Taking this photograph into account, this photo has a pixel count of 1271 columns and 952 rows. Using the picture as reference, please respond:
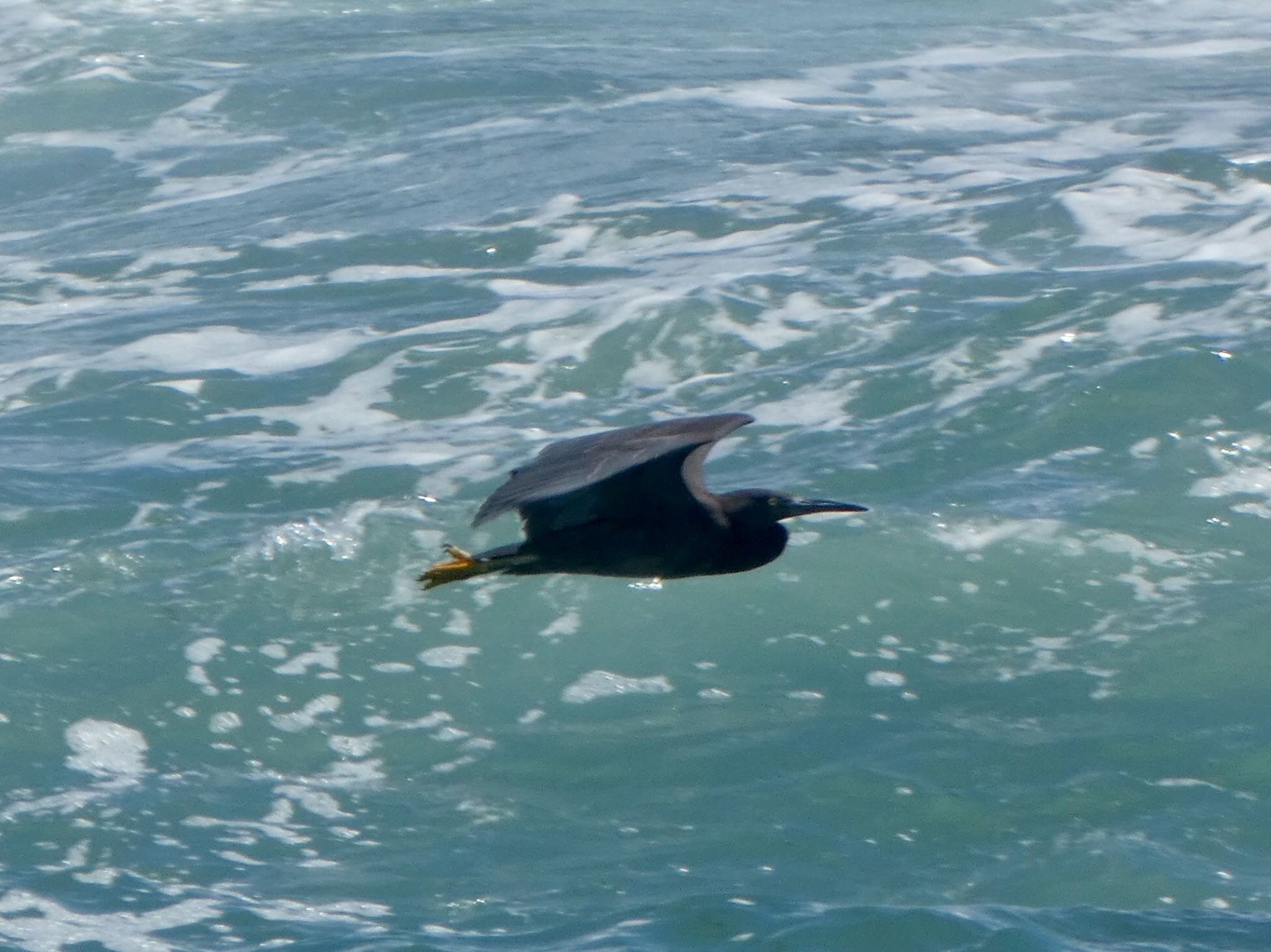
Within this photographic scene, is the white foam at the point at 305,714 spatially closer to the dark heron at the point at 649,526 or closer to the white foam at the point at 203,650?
the white foam at the point at 203,650

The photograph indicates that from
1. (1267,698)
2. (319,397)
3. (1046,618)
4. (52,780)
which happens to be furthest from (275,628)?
(1267,698)

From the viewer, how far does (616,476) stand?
4910 mm

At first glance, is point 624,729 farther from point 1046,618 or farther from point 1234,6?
point 1234,6

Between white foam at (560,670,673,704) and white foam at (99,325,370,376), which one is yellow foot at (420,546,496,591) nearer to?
white foam at (560,670,673,704)

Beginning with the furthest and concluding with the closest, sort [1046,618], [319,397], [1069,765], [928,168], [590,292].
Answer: [928,168]
[590,292]
[319,397]
[1046,618]
[1069,765]

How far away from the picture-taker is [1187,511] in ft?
25.9

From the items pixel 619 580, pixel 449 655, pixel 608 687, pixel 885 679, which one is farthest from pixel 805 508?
pixel 619 580

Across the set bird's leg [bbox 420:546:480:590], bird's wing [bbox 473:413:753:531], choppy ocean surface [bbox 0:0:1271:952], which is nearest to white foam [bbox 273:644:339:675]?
choppy ocean surface [bbox 0:0:1271:952]

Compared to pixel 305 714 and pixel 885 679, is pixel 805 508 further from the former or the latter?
pixel 305 714

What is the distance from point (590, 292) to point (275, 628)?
3867mm

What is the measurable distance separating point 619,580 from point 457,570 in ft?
8.14

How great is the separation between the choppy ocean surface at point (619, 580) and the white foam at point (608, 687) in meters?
0.03

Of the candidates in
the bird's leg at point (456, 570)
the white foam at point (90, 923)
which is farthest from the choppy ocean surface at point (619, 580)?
the bird's leg at point (456, 570)

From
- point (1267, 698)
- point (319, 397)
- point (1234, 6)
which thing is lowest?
point (1267, 698)
